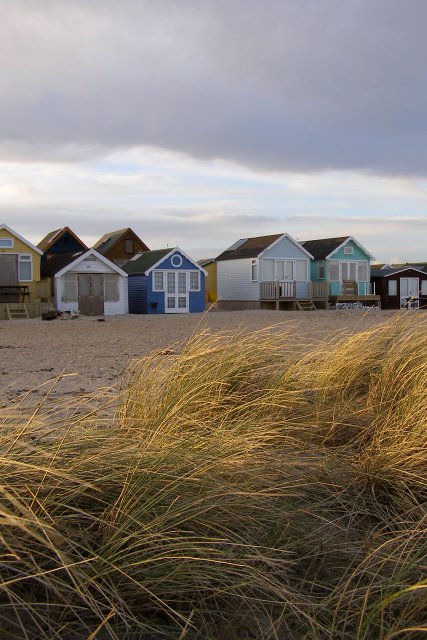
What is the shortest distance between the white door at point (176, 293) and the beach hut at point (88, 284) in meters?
2.64

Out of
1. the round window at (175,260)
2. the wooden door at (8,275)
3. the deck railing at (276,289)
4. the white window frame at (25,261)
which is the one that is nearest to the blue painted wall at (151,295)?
the round window at (175,260)

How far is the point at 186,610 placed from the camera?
2.46 m

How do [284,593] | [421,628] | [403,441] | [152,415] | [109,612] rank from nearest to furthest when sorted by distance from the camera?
[421,628] < [109,612] < [284,593] < [403,441] < [152,415]

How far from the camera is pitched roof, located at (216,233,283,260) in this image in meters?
38.9

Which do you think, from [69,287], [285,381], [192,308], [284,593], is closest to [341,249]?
[192,308]

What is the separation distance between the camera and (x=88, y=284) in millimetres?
32875

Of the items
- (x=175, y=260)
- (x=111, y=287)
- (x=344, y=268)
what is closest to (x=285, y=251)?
(x=344, y=268)

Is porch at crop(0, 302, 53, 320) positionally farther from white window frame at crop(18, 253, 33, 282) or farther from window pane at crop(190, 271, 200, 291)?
window pane at crop(190, 271, 200, 291)

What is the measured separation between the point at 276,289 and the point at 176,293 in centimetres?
591

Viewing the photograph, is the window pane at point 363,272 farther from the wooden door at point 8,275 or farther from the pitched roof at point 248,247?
the wooden door at point 8,275

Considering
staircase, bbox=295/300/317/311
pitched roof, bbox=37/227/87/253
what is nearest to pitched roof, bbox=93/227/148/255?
pitched roof, bbox=37/227/87/253

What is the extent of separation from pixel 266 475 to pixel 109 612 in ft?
3.97

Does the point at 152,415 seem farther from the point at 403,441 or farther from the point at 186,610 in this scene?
the point at 186,610

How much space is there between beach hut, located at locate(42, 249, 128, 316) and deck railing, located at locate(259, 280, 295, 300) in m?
8.59
